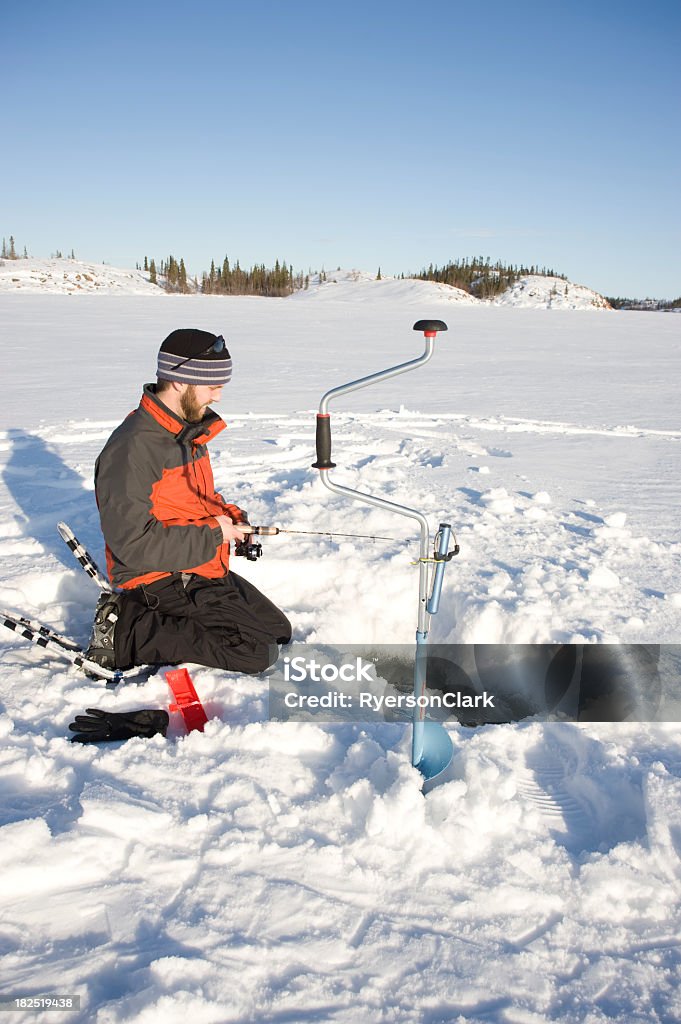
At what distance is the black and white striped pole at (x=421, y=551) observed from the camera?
1.88m

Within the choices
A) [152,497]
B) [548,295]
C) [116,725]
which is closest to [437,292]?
[548,295]

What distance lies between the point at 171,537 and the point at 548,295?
70.6 m

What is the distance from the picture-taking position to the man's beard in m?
2.88

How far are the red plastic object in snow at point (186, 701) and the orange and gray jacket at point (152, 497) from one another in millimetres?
472

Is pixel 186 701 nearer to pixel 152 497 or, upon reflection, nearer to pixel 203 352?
pixel 152 497

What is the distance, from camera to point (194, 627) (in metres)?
2.97

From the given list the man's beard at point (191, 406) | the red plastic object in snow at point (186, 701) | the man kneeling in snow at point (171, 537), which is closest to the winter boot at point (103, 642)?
the man kneeling in snow at point (171, 537)

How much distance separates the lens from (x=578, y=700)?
118 inches

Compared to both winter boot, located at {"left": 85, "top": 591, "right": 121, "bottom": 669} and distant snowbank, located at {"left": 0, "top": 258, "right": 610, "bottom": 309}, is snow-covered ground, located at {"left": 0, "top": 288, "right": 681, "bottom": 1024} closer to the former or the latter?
winter boot, located at {"left": 85, "top": 591, "right": 121, "bottom": 669}

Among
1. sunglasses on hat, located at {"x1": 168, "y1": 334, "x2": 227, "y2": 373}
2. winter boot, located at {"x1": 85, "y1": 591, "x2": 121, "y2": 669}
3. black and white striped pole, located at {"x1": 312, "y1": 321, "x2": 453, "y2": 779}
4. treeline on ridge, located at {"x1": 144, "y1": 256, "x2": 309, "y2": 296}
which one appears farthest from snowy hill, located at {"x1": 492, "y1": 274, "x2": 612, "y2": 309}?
black and white striped pole, located at {"x1": 312, "y1": 321, "x2": 453, "y2": 779}

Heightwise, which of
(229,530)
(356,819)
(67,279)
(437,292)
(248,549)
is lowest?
(356,819)

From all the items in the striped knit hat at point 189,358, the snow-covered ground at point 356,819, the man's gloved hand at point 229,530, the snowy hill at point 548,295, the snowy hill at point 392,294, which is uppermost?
the snowy hill at point 548,295

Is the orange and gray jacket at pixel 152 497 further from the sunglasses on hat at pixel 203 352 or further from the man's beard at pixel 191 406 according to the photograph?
the sunglasses on hat at pixel 203 352

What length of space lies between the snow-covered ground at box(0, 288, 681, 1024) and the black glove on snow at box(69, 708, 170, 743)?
0.24 ft
